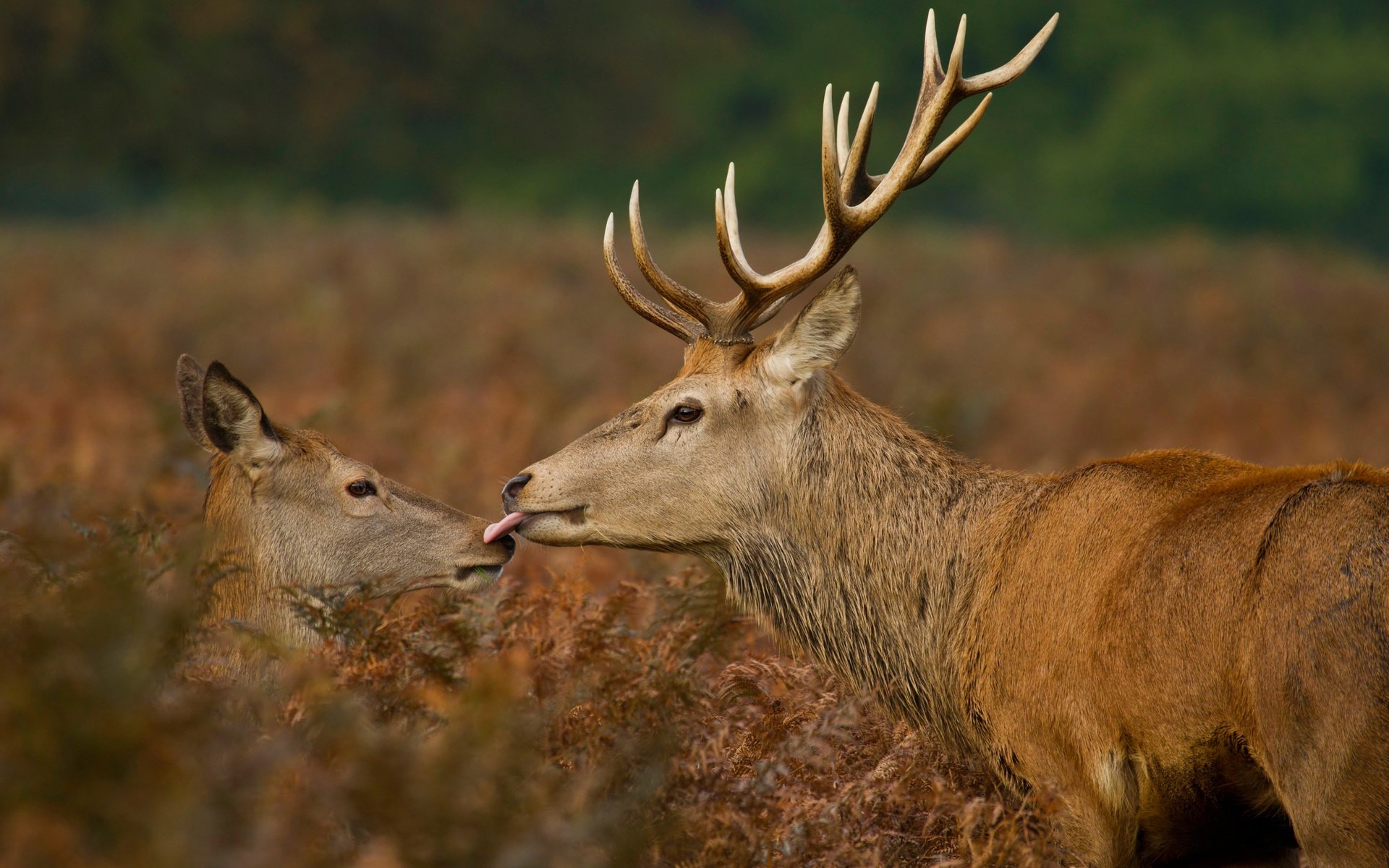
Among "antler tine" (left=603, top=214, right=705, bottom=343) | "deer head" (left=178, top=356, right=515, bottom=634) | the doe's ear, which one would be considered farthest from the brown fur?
the doe's ear

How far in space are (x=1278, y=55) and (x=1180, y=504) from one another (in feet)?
107

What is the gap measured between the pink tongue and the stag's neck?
659 mm

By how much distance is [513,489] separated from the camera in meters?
4.98

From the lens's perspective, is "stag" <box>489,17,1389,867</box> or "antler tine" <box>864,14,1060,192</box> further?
"antler tine" <box>864,14,1060,192</box>

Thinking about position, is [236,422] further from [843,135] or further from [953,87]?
[953,87]

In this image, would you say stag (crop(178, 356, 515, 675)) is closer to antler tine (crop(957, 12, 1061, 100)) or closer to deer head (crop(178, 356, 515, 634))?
deer head (crop(178, 356, 515, 634))

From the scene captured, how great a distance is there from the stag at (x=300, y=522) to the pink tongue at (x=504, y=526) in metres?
0.14

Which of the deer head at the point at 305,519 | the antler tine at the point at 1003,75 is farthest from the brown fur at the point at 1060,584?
the antler tine at the point at 1003,75

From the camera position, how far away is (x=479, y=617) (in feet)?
16.1

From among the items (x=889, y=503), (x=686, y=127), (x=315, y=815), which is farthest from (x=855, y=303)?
(x=686, y=127)

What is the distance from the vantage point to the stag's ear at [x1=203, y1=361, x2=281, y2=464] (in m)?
4.96

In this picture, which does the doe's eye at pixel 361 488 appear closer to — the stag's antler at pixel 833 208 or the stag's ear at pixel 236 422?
the stag's ear at pixel 236 422

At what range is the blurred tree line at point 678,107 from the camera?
29234 millimetres

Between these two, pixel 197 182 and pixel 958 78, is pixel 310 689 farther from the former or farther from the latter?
pixel 197 182
